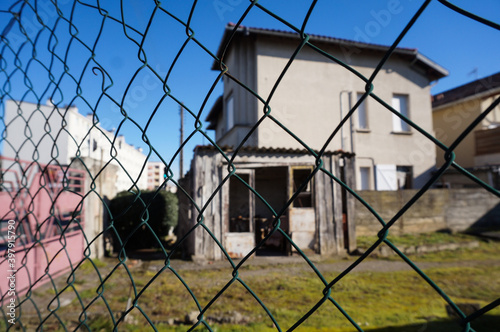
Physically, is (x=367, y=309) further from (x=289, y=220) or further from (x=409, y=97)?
(x=409, y=97)

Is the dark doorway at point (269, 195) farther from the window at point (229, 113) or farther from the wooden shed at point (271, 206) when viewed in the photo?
the window at point (229, 113)

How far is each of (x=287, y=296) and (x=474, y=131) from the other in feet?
46.8

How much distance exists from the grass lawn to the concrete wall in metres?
1.87

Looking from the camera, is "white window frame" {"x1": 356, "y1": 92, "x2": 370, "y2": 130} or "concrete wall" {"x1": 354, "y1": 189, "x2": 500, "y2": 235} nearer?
"concrete wall" {"x1": 354, "y1": 189, "x2": 500, "y2": 235}

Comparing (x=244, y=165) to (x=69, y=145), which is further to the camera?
(x=69, y=145)

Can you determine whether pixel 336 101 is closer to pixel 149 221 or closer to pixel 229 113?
pixel 229 113

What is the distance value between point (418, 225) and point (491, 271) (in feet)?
11.0

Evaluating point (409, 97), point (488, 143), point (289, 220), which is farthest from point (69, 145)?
point (488, 143)

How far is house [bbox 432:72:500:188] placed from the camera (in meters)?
11.2

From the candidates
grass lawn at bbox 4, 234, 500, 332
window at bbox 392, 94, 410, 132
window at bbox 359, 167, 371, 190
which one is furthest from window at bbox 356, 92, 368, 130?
grass lawn at bbox 4, 234, 500, 332

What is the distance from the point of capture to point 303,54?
415 inches

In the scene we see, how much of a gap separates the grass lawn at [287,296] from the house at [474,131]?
5245 mm

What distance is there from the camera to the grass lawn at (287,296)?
10.9ft

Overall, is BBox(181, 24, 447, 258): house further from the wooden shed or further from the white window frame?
the wooden shed
